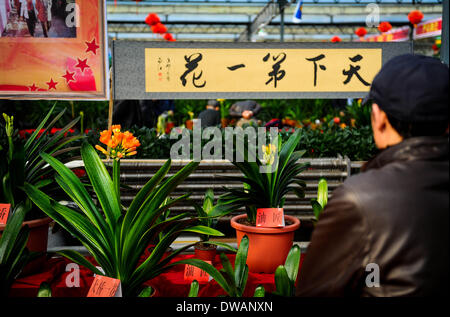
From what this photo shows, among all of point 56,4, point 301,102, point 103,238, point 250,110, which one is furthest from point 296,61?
point 301,102

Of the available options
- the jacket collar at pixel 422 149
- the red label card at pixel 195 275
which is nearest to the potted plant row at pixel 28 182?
the red label card at pixel 195 275

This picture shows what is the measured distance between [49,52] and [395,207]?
5.18ft

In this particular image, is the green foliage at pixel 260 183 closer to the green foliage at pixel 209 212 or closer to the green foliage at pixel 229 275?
the green foliage at pixel 209 212

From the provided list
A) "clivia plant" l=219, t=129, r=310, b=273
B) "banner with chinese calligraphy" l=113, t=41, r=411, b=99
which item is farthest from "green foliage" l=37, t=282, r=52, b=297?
"banner with chinese calligraphy" l=113, t=41, r=411, b=99

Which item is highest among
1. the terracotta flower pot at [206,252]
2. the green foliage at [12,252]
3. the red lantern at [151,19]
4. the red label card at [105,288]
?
the red lantern at [151,19]

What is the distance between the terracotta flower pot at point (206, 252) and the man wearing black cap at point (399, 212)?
66 centimetres

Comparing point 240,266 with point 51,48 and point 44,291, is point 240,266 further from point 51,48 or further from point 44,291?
point 51,48

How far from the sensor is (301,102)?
595 cm

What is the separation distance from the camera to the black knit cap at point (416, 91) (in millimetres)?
703

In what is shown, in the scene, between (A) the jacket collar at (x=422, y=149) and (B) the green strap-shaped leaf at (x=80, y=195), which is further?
Result: (B) the green strap-shaped leaf at (x=80, y=195)

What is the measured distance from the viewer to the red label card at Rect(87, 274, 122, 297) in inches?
38.0

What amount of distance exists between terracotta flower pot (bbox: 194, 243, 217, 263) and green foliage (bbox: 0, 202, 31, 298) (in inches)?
21.4

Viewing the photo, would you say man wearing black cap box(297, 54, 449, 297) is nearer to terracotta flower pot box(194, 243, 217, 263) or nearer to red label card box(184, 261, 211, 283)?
red label card box(184, 261, 211, 283)

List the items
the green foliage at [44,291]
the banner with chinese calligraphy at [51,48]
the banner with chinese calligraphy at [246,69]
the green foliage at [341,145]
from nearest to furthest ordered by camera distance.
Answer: the green foliage at [44,291], the banner with chinese calligraphy at [51,48], the banner with chinese calligraphy at [246,69], the green foliage at [341,145]
